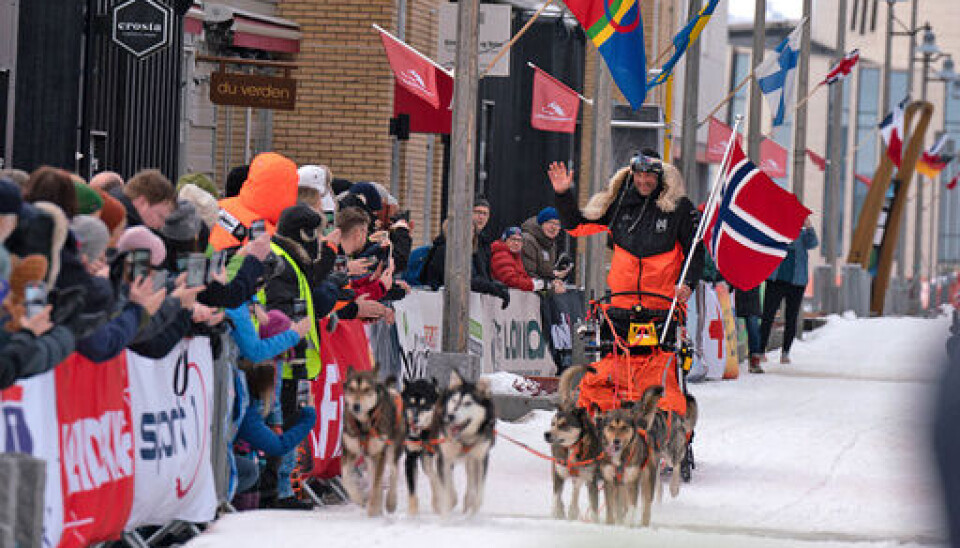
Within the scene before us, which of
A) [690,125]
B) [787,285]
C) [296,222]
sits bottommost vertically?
[787,285]

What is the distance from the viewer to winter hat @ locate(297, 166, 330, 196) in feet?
35.4

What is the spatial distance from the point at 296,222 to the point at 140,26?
541cm

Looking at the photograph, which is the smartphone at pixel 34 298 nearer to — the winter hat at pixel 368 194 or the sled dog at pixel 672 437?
the sled dog at pixel 672 437

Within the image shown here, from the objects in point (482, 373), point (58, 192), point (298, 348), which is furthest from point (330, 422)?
point (482, 373)

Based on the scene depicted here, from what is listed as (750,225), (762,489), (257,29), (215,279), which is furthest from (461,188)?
(257,29)

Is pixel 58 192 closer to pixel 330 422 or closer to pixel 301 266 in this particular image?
pixel 301 266

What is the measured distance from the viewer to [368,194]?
45.2ft

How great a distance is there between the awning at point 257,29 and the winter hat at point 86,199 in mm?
13654

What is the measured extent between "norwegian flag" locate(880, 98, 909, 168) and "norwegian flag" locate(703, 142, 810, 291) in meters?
38.4

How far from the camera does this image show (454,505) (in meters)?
9.01

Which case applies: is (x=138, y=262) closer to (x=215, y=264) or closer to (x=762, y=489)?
(x=215, y=264)

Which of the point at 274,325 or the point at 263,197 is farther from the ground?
the point at 263,197

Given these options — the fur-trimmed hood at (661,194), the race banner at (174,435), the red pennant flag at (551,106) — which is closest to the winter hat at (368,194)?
the fur-trimmed hood at (661,194)

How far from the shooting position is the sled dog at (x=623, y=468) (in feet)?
32.2
